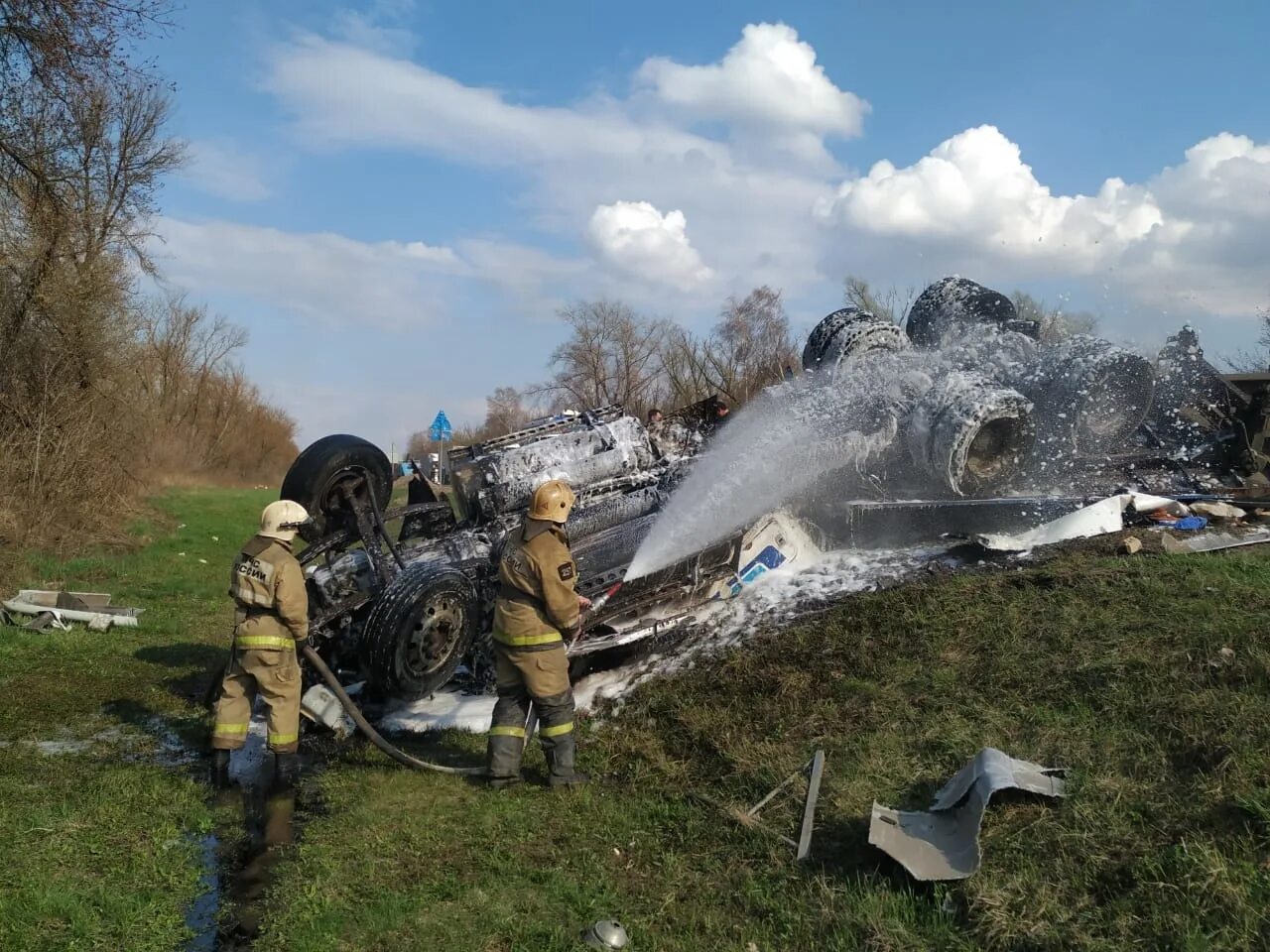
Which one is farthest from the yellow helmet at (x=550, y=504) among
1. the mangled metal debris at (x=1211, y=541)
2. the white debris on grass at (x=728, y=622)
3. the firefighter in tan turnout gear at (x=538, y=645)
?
the mangled metal debris at (x=1211, y=541)

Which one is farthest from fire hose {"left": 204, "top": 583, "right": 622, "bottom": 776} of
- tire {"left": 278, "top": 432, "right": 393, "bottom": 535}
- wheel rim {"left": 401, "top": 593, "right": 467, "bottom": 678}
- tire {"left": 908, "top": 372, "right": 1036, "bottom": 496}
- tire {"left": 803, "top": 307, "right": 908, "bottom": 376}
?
tire {"left": 803, "top": 307, "right": 908, "bottom": 376}

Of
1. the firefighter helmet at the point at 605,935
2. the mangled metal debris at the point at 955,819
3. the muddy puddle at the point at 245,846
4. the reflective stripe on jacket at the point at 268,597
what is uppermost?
the reflective stripe on jacket at the point at 268,597

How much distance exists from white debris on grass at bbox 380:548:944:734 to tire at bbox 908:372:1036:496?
0.83m

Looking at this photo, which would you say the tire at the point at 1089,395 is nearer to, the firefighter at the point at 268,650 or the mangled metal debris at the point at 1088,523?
the mangled metal debris at the point at 1088,523

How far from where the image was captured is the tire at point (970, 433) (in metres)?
7.79

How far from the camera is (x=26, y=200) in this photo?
1341 centimetres

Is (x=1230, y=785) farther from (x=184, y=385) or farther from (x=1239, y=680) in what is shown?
(x=184, y=385)

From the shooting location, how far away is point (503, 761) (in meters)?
4.93

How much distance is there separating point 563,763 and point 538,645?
0.64m

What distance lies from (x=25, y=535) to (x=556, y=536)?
11.2 m

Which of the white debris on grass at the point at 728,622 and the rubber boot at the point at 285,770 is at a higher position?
the white debris on grass at the point at 728,622

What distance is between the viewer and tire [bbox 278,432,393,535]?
22.3 ft

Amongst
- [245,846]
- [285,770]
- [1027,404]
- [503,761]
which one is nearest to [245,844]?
[245,846]

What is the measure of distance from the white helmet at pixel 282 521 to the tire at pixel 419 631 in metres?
0.81
